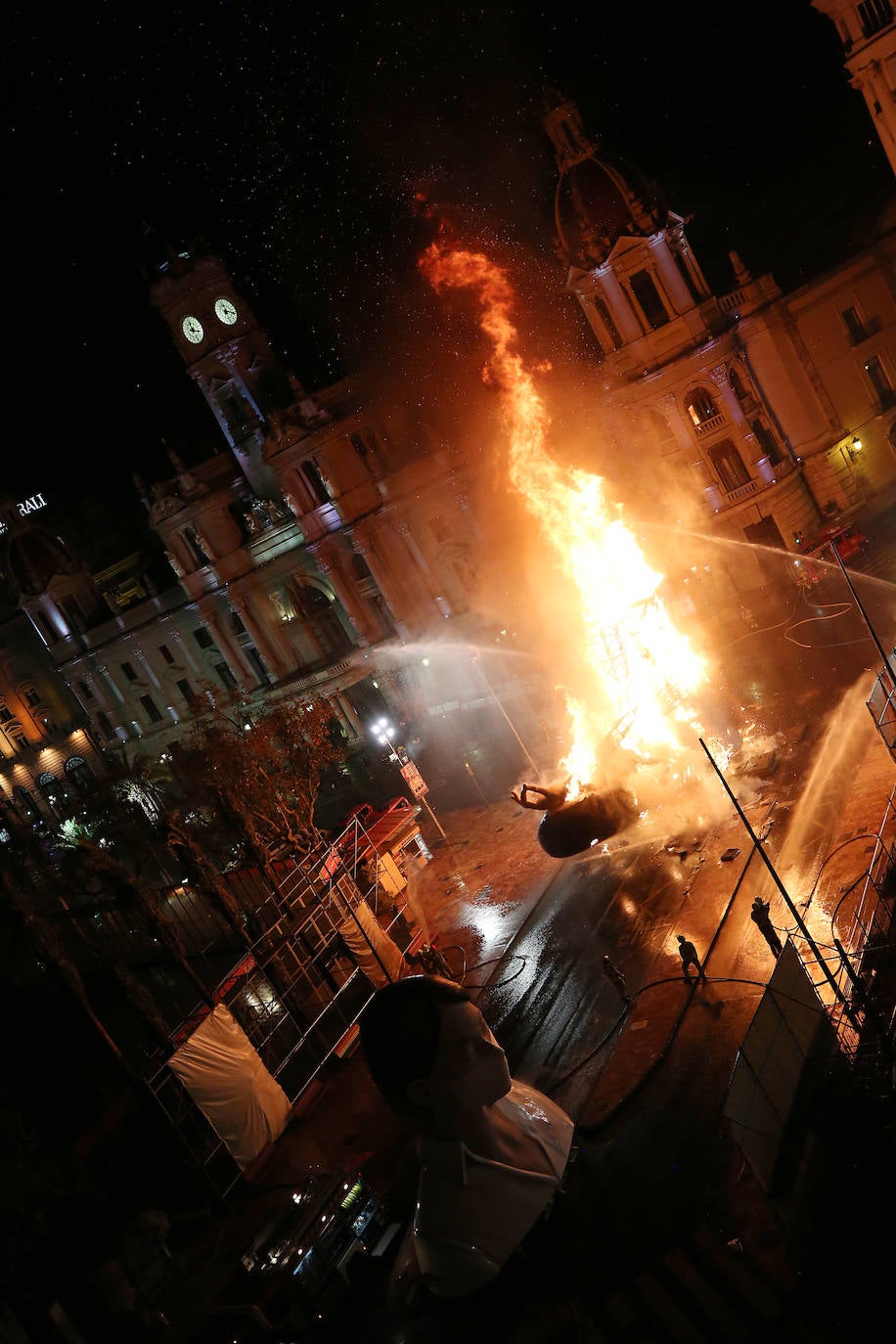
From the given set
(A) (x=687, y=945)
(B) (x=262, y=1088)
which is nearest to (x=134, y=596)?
(B) (x=262, y=1088)

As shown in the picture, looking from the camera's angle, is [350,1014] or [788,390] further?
[788,390]

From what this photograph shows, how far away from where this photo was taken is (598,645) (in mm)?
33625

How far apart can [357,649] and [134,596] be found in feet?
66.9

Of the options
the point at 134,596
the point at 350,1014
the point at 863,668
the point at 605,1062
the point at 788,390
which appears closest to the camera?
→ the point at 605,1062

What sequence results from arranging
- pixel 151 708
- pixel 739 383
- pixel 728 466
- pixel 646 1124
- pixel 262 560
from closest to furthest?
pixel 646 1124
pixel 739 383
pixel 728 466
pixel 262 560
pixel 151 708

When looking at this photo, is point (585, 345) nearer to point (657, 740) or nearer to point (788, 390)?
point (788, 390)

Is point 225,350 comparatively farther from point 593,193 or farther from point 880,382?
Result: point 880,382

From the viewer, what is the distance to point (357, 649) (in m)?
46.5

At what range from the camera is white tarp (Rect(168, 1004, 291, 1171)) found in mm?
15586

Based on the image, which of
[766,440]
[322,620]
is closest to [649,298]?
[766,440]

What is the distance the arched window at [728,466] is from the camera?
37656 millimetres

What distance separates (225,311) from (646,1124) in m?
47.9

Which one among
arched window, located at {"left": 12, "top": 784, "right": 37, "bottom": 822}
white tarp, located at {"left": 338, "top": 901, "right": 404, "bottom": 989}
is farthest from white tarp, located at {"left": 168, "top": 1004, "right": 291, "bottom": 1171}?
arched window, located at {"left": 12, "top": 784, "right": 37, "bottom": 822}

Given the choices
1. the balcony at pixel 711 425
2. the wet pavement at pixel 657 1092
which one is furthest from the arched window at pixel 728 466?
the wet pavement at pixel 657 1092
